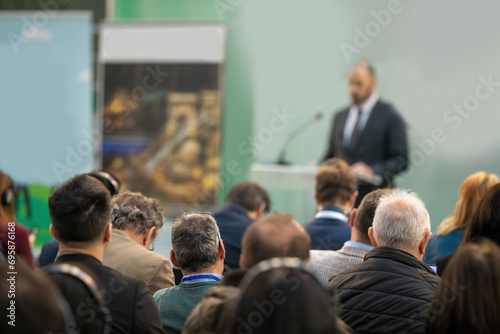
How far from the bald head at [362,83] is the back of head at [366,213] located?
11.8 feet

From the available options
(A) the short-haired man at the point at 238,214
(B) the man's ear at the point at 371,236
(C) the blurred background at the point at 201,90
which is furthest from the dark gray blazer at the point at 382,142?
(B) the man's ear at the point at 371,236

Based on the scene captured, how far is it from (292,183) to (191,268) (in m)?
3.68

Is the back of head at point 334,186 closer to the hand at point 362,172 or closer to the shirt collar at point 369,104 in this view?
the hand at point 362,172

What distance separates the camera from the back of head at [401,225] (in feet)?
7.91

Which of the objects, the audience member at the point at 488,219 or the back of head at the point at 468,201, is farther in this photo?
the back of head at the point at 468,201

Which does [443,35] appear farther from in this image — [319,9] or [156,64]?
[156,64]

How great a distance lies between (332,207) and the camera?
3.81m

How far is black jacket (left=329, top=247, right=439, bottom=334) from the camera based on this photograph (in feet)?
6.95

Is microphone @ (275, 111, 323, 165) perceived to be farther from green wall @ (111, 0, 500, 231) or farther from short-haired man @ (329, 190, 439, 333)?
short-haired man @ (329, 190, 439, 333)

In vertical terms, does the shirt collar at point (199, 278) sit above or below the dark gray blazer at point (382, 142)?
below

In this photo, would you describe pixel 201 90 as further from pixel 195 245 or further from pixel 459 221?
pixel 195 245

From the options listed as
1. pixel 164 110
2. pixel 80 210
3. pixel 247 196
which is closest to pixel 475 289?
pixel 80 210

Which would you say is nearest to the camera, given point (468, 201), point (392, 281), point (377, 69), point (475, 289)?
point (475, 289)

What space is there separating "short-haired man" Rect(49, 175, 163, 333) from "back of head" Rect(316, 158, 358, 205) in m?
1.94
